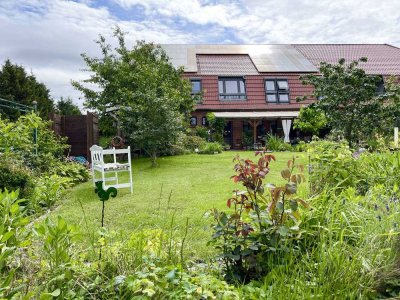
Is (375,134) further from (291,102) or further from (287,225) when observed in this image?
(291,102)

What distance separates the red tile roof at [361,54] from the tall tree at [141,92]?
48.0 ft

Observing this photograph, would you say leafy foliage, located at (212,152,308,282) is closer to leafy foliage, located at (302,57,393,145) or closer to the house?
leafy foliage, located at (302,57,393,145)

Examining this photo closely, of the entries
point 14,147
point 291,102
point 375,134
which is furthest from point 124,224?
point 291,102

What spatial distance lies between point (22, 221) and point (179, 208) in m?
3.29

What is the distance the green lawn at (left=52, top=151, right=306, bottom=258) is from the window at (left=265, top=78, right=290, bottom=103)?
12.9 metres

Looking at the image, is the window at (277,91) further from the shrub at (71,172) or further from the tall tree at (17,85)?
the shrub at (71,172)

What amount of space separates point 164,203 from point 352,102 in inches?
287

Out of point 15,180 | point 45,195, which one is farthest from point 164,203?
point 15,180

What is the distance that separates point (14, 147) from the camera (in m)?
6.63

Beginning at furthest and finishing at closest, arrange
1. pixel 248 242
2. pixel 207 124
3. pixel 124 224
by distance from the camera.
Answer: pixel 207 124 → pixel 124 224 → pixel 248 242

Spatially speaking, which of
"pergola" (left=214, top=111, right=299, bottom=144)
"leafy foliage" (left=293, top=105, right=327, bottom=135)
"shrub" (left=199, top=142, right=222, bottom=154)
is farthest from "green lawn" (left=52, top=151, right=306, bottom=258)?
"pergola" (left=214, top=111, right=299, bottom=144)

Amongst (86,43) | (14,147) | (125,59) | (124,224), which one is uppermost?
(86,43)

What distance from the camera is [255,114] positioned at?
20812 mm

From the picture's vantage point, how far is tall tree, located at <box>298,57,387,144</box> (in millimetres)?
9930
